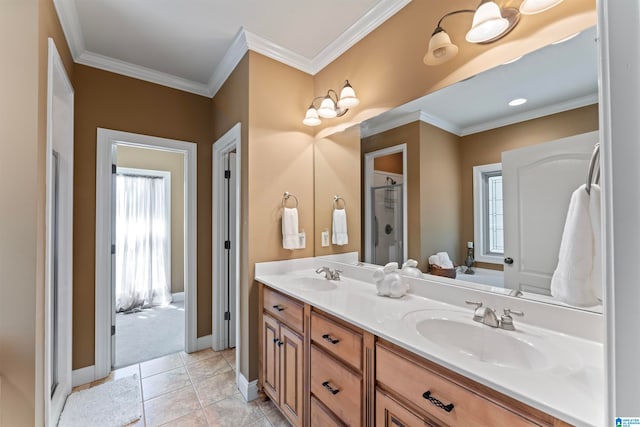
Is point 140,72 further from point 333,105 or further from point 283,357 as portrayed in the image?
point 283,357

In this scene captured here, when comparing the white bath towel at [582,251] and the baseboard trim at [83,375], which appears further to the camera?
the baseboard trim at [83,375]

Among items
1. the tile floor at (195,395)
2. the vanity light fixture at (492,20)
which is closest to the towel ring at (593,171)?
the vanity light fixture at (492,20)

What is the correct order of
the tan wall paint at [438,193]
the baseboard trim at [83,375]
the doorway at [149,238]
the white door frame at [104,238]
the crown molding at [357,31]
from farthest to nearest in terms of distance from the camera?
the doorway at [149,238]
the white door frame at [104,238]
the baseboard trim at [83,375]
the crown molding at [357,31]
the tan wall paint at [438,193]

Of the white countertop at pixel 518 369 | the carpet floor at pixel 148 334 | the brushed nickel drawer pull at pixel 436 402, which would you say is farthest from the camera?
the carpet floor at pixel 148 334

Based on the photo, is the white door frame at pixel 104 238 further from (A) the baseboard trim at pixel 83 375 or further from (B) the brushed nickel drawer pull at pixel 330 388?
(B) the brushed nickel drawer pull at pixel 330 388

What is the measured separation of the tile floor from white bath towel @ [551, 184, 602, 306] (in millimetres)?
1714

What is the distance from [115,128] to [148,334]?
7.27 feet

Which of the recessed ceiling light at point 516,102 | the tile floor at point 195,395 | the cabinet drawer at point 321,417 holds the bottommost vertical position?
the tile floor at point 195,395

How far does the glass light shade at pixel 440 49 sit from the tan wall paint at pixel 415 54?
0.04 m

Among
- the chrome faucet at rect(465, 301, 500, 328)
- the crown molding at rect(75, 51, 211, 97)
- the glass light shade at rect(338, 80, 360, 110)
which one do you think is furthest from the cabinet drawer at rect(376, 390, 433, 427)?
the crown molding at rect(75, 51, 211, 97)

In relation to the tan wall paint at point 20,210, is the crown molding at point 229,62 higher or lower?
higher

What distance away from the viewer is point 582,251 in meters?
0.88

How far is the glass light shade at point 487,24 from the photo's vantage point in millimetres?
1124

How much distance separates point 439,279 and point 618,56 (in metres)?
1.19
